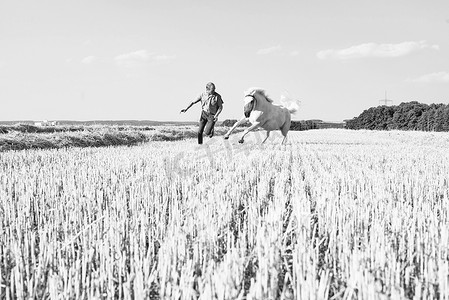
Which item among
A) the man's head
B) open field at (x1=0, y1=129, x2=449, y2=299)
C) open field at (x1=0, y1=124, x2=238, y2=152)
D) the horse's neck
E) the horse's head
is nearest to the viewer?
open field at (x1=0, y1=129, x2=449, y2=299)

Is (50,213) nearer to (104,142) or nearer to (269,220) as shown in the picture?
(269,220)

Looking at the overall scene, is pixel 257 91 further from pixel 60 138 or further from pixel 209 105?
pixel 60 138

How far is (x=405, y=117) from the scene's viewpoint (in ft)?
326

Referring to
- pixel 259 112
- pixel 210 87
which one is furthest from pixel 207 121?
pixel 259 112

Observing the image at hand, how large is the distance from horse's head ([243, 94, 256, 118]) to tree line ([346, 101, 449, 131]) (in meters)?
67.8

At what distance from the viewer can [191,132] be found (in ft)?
96.3

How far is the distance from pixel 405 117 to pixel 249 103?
9365 cm

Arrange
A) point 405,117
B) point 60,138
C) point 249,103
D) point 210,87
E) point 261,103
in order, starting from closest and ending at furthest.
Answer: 1. point 210,87
2. point 249,103
3. point 261,103
4. point 60,138
5. point 405,117

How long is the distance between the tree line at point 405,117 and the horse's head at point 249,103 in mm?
67766

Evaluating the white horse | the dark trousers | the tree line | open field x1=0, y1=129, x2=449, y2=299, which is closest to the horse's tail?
the white horse

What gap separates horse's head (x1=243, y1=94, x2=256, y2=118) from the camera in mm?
13750

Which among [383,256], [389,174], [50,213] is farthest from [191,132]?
[383,256]

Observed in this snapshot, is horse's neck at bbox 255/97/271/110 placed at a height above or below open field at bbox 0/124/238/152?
above

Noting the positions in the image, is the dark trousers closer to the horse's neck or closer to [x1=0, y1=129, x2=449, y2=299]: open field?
the horse's neck
